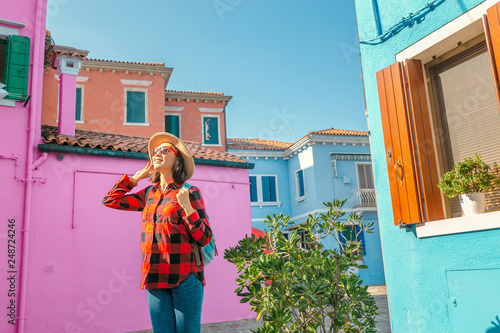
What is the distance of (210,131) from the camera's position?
20609 millimetres

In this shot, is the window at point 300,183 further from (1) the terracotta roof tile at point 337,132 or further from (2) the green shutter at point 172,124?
(2) the green shutter at point 172,124

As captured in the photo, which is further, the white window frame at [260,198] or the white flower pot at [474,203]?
the white window frame at [260,198]

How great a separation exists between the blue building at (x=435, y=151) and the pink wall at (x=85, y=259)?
5758mm

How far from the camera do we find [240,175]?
1112 cm

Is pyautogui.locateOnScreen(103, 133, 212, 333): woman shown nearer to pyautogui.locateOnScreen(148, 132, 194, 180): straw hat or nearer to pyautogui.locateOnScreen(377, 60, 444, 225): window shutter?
pyautogui.locateOnScreen(148, 132, 194, 180): straw hat

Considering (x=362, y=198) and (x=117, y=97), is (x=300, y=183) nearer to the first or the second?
(x=362, y=198)

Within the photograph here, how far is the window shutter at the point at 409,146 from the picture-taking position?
4574 millimetres

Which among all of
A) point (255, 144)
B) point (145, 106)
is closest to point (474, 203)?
point (145, 106)

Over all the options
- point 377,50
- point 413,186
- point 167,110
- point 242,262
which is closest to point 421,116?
point 413,186

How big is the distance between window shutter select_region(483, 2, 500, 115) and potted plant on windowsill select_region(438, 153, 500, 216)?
63cm

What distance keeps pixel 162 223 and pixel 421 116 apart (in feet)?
10.5

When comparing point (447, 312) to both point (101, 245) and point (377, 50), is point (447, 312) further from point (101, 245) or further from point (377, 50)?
point (101, 245)

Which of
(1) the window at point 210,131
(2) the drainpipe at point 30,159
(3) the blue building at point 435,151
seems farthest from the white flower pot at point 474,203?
(1) the window at point 210,131

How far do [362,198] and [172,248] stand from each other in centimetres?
2002
